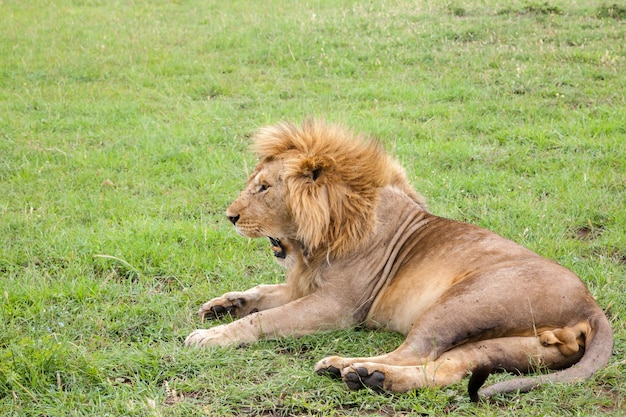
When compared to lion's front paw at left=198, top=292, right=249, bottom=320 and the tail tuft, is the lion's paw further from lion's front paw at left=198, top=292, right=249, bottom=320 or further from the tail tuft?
lion's front paw at left=198, top=292, right=249, bottom=320

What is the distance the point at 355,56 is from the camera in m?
9.61

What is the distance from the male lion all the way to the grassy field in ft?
0.37

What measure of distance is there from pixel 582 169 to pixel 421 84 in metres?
2.75

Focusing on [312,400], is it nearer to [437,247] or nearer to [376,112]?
[437,247]

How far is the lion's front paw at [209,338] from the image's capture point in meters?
3.78

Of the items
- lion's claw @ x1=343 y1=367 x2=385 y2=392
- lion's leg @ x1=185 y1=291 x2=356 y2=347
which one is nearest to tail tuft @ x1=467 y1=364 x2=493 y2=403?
lion's claw @ x1=343 y1=367 x2=385 y2=392

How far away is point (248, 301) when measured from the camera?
171 inches

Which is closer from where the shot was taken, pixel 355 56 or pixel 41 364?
pixel 41 364

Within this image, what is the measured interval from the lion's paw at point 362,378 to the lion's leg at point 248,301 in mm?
1031

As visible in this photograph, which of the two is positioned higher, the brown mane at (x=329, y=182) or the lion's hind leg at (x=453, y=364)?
the brown mane at (x=329, y=182)

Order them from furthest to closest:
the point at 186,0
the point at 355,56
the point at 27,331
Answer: the point at 186,0 < the point at 355,56 < the point at 27,331


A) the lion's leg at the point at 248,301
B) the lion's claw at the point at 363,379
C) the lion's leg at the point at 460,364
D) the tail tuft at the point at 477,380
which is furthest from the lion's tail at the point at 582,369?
the lion's leg at the point at 248,301

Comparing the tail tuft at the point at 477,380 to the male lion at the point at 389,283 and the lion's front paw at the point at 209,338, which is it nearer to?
the male lion at the point at 389,283

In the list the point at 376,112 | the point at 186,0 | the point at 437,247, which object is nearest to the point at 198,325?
the point at 437,247
